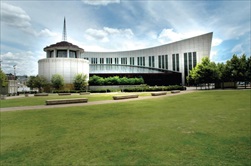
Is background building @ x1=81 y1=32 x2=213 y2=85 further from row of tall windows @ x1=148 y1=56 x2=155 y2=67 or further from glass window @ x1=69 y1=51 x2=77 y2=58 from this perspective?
glass window @ x1=69 y1=51 x2=77 y2=58

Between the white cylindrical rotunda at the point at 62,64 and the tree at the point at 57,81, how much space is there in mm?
3440

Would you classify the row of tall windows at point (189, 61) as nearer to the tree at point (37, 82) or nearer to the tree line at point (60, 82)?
the tree line at point (60, 82)

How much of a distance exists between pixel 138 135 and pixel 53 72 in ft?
181

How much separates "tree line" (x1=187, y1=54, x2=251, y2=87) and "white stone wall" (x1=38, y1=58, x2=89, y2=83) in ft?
124

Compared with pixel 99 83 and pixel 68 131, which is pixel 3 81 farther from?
pixel 68 131

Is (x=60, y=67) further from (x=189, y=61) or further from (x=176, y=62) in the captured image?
(x=189, y=61)

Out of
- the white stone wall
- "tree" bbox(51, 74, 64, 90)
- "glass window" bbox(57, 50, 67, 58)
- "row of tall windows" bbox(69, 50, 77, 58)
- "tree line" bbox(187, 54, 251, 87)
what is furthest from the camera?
"row of tall windows" bbox(69, 50, 77, 58)

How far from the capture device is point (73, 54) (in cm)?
6259

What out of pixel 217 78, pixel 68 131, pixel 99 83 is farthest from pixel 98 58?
pixel 68 131

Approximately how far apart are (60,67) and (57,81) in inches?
250

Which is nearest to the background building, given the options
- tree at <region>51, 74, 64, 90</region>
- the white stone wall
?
the white stone wall

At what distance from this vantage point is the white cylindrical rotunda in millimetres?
57156

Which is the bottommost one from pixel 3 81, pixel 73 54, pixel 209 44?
pixel 3 81

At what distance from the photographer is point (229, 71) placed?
46344 mm
